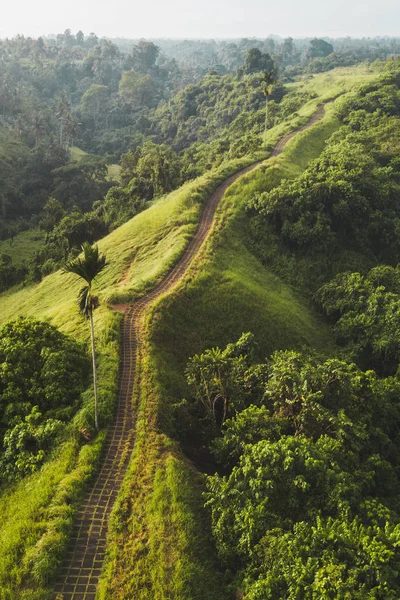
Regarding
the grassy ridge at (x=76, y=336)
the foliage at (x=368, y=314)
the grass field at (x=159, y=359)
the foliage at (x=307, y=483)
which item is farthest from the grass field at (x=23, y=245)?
the foliage at (x=307, y=483)

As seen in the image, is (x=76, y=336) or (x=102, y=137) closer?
(x=76, y=336)

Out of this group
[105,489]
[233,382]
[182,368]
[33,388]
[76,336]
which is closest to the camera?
[105,489]

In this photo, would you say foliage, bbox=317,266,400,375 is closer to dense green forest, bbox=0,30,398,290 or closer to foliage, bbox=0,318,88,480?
foliage, bbox=0,318,88,480

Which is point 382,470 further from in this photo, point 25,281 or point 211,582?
point 25,281

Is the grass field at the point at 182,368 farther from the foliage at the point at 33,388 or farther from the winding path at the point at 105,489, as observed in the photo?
the foliage at the point at 33,388

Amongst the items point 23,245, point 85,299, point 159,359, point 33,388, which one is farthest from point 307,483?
point 23,245

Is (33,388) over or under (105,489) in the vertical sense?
over

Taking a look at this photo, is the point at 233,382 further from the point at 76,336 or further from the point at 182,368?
the point at 76,336
